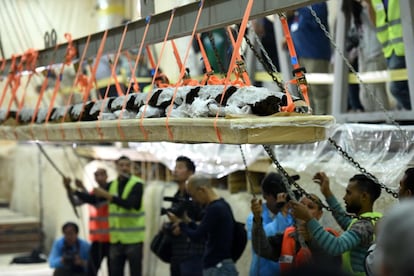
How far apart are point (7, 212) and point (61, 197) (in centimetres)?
269

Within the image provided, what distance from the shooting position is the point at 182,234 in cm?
770

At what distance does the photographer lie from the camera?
387 inches

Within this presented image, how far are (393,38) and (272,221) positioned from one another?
1668 mm

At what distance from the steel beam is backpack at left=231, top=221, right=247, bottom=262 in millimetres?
1643

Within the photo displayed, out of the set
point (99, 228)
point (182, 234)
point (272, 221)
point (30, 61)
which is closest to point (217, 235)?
point (272, 221)

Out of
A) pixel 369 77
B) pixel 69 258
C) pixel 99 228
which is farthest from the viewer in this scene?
pixel 69 258

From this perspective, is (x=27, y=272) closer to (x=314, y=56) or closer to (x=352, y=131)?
(x=314, y=56)

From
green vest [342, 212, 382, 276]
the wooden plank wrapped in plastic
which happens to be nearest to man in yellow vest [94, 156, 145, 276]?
the wooden plank wrapped in plastic

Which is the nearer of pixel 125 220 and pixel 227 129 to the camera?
pixel 227 129

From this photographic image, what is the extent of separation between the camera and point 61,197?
14211mm

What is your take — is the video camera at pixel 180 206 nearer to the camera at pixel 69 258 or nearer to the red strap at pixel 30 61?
the red strap at pixel 30 61

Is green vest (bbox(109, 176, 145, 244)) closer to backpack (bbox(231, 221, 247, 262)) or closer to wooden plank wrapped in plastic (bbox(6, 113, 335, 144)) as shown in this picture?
backpack (bbox(231, 221, 247, 262))

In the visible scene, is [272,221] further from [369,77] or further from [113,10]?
[113,10]

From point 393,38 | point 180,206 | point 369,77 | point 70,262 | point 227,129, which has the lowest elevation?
point 70,262
